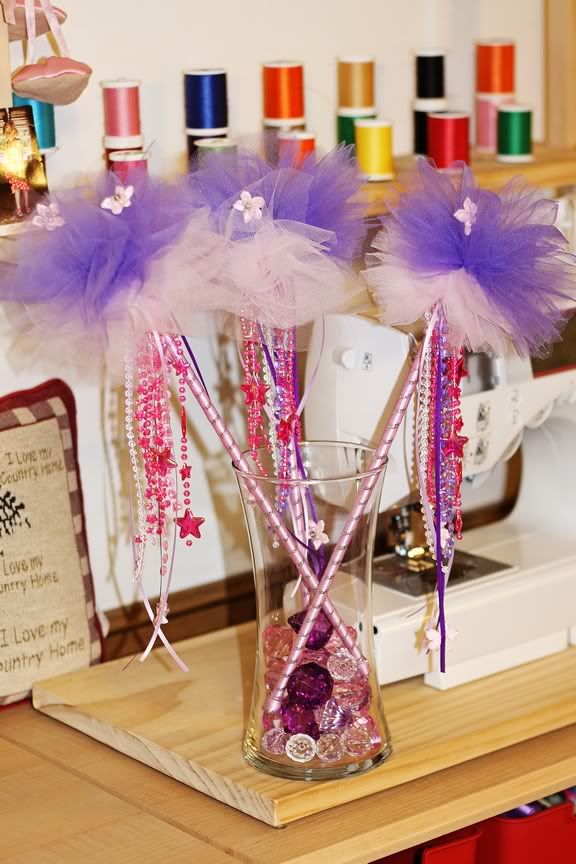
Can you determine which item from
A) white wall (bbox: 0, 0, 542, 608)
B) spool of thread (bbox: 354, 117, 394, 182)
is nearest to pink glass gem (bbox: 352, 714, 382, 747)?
white wall (bbox: 0, 0, 542, 608)

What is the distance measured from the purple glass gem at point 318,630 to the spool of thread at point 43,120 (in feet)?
1.66

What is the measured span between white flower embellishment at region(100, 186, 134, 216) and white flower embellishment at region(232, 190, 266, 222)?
0.08 meters

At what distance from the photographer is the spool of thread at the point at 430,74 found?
1.61 meters

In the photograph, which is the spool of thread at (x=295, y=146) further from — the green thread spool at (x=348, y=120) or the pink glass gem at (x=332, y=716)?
the pink glass gem at (x=332, y=716)

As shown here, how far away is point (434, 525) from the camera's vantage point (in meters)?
1.20

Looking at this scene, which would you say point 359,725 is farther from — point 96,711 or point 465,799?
point 96,711

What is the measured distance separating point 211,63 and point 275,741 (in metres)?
0.75

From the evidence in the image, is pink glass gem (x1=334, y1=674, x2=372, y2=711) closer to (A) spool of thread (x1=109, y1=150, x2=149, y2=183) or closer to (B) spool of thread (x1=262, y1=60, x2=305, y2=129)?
(A) spool of thread (x1=109, y1=150, x2=149, y2=183)

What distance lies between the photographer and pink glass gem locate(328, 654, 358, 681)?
1.20m

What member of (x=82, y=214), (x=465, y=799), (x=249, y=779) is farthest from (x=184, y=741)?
(x=82, y=214)

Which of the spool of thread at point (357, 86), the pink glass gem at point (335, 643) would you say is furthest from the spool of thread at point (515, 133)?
the pink glass gem at point (335, 643)

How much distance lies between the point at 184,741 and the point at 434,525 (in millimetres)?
290

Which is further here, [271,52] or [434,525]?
[271,52]

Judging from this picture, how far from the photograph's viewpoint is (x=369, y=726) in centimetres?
121
